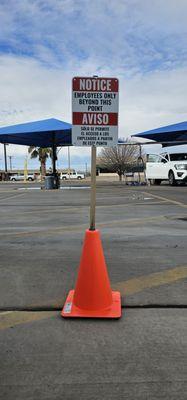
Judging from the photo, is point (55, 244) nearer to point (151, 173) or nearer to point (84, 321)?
point (84, 321)

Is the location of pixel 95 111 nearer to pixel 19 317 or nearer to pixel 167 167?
pixel 19 317

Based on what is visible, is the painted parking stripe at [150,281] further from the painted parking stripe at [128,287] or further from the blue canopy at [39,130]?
the blue canopy at [39,130]

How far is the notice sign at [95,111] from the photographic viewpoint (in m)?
4.42

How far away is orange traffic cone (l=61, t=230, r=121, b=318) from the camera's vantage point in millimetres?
4051

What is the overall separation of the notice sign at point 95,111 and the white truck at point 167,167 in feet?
73.3

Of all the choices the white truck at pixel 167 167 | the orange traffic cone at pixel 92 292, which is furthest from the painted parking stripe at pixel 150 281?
the white truck at pixel 167 167

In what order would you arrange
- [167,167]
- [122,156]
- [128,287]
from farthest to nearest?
[122,156] < [167,167] < [128,287]

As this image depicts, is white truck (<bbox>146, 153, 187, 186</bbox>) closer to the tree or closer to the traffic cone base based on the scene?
the traffic cone base

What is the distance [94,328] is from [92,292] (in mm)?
435

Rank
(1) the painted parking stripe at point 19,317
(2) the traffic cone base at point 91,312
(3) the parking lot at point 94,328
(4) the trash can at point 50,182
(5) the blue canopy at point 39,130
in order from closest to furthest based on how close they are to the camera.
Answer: (3) the parking lot at point 94,328
(1) the painted parking stripe at point 19,317
(2) the traffic cone base at point 91,312
(5) the blue canopy at point 39,130
(4) the trash can at point 50,182

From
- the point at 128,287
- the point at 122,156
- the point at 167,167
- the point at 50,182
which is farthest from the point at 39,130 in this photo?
the point at 122,156

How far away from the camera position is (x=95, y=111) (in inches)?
175

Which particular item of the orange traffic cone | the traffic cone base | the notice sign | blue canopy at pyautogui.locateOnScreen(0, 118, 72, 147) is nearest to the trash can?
blue canopy at pyautogui.locateOnScreen(0, 118, 72, 147)

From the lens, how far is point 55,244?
23.6 ft
